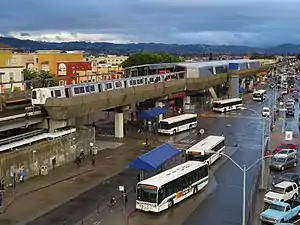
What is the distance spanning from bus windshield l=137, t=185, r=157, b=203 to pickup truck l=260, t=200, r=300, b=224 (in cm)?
648

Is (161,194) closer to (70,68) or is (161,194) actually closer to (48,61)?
(70,68)

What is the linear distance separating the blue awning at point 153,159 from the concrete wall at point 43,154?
27.2 feet

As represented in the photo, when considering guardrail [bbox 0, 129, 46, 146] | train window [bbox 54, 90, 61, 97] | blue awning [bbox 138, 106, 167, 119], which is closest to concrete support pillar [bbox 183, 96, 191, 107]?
blue awning [bbox 138, 106, 167, 119]

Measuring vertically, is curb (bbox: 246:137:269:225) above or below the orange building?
below

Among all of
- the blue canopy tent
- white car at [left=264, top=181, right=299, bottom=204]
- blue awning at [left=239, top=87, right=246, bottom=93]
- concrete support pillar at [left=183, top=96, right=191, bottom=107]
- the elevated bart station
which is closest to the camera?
white car at [left=264, top=181, right=299, bottom=204]

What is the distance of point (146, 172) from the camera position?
36.8 m

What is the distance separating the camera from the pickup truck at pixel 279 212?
26763 millimetres

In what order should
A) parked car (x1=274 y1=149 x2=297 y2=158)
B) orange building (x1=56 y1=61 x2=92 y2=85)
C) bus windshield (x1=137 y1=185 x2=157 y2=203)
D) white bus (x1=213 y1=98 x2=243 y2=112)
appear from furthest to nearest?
orange building (x1=56 y1=61 x2=92 y2=85) < white bus (x1=213 y1=98 x2=243 y2=112) < parked car (x1=274 y1=149 x2=297 y2=158) < bus windshield (x1=137 y1=185 x2=157 y2=203)

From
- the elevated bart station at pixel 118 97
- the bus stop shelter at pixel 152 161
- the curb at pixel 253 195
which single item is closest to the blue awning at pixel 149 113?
the elevated bart station at pixel 118 97

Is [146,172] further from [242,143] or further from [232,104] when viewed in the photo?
[232,104]

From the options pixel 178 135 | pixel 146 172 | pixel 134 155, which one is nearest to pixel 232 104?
pixel 178 135

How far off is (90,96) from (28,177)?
12.1 m

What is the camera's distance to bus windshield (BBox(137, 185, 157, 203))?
2887cm

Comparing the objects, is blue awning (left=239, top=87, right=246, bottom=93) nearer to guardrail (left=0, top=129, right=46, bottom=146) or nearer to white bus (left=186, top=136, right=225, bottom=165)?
white bus (left=186, top=136, right=225, bottom=165)
